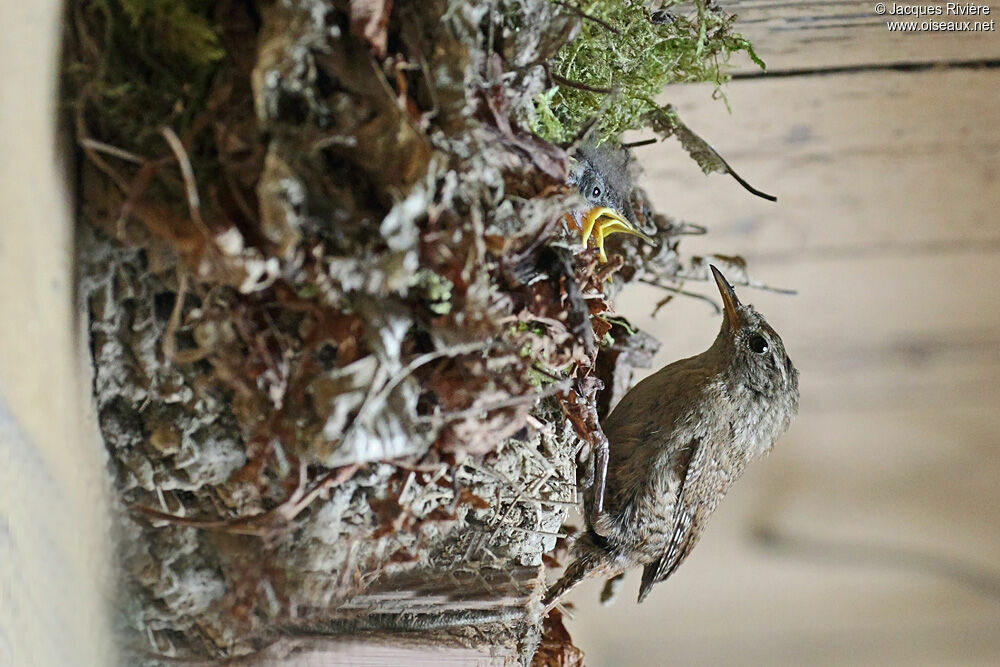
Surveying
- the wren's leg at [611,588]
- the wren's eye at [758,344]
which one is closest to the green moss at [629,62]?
the wren's eye at [758,344]

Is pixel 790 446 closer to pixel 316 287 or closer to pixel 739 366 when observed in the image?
pixel 739 366

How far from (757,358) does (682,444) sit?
174mm

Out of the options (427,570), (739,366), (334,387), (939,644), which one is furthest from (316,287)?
(939,644)

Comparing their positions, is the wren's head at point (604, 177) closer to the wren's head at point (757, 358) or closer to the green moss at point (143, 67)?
the wren's head at point (757, 358)

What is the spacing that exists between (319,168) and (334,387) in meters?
0.18

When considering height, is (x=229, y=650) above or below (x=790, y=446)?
above

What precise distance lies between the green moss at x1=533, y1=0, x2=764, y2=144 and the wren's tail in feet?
1.79

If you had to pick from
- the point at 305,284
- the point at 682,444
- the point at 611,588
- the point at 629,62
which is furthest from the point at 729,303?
the point at 305,284

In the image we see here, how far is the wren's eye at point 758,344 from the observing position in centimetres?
129

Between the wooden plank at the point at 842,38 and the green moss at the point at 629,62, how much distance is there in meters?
0.32

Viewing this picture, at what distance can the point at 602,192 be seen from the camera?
49.0 inches

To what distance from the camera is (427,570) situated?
96 cm

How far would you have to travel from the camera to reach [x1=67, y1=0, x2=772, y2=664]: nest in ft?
2.38

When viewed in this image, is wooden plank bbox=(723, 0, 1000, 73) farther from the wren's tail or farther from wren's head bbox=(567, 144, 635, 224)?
the wren's tail
